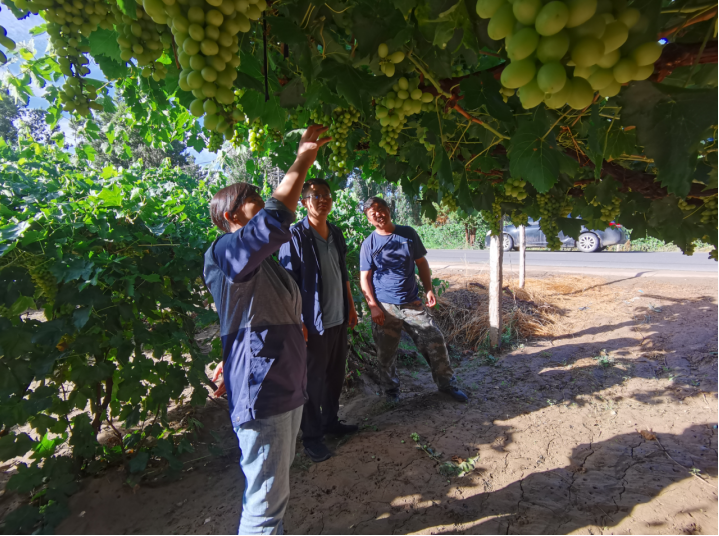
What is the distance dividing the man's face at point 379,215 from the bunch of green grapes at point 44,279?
8.70 ft

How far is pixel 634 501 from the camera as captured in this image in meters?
2.43

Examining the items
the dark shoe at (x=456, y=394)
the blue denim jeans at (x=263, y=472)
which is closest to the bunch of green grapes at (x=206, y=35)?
the blue denim jeans at (x=263, y=472)

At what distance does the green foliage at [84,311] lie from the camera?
2.10 m

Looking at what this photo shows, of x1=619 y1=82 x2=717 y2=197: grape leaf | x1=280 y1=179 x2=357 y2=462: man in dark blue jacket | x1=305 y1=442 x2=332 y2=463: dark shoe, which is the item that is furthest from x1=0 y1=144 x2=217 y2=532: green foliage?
x1=619 y1=82 x2=717 y2=197: grape leaf

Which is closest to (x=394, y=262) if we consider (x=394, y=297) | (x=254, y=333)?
(x=394, y=297)

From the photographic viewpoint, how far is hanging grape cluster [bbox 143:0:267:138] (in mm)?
651

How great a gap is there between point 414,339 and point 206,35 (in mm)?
3619

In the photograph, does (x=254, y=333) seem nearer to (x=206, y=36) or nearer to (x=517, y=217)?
(x=206, y=36)

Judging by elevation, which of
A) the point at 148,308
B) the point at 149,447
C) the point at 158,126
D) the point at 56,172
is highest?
the point at 158,126

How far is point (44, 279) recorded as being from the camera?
215 cm

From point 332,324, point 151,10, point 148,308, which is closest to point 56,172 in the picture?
point 148,308

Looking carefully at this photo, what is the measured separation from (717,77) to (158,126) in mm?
3174

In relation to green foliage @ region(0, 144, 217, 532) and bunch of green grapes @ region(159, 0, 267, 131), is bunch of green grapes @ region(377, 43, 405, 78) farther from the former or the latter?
green foliage @ region(0, 144, 217, 532)

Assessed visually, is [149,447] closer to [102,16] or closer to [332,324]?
[332,324]
